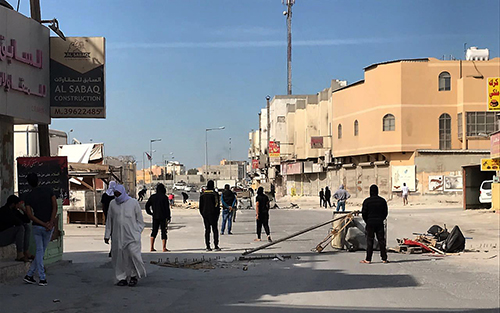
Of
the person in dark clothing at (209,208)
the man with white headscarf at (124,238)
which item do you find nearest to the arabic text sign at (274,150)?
the person in dark clothing at (209,208)

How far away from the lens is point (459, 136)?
5197 cm

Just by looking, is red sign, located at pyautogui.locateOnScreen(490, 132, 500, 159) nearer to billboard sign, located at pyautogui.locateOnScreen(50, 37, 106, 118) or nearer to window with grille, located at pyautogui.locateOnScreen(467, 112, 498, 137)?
window with grille, located at pyautogui.locateOnScreen(467, 112, 498, 137)

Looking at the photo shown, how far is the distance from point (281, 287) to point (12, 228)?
4.67 metres

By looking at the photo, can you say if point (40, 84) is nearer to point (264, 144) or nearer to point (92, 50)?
point (92, 50)

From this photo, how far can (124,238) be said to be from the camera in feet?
34.9

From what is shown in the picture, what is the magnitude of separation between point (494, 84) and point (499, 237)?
42.8 feet

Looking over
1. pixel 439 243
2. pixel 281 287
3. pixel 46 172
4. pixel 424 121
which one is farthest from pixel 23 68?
pixel 424 121

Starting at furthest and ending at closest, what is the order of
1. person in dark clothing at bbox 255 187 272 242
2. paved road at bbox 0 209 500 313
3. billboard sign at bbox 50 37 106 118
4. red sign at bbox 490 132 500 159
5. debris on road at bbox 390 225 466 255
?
red sign at bbox 490 132 500 159, person in dark clothing at bbox 255 187 272 242, debris on road at bbox 390 225 466 255, billboard sign at bbox 50 37 106 118, paved road at bbox 0 209 500 313

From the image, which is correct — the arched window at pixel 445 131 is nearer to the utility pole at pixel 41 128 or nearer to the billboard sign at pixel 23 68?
the utility pole at pixel 41 128

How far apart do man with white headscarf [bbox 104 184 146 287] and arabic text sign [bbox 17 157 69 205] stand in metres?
2.61

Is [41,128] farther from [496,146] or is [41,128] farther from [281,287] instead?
[496,146]

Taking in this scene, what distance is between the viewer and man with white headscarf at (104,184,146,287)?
10.6 m

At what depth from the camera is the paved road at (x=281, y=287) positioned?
901 centimetres

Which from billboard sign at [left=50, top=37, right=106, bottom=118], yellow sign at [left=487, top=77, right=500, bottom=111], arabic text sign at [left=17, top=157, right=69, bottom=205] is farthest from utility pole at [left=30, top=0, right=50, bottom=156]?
yellow sign at [left=487, top=77, right=500, bottom=111]
